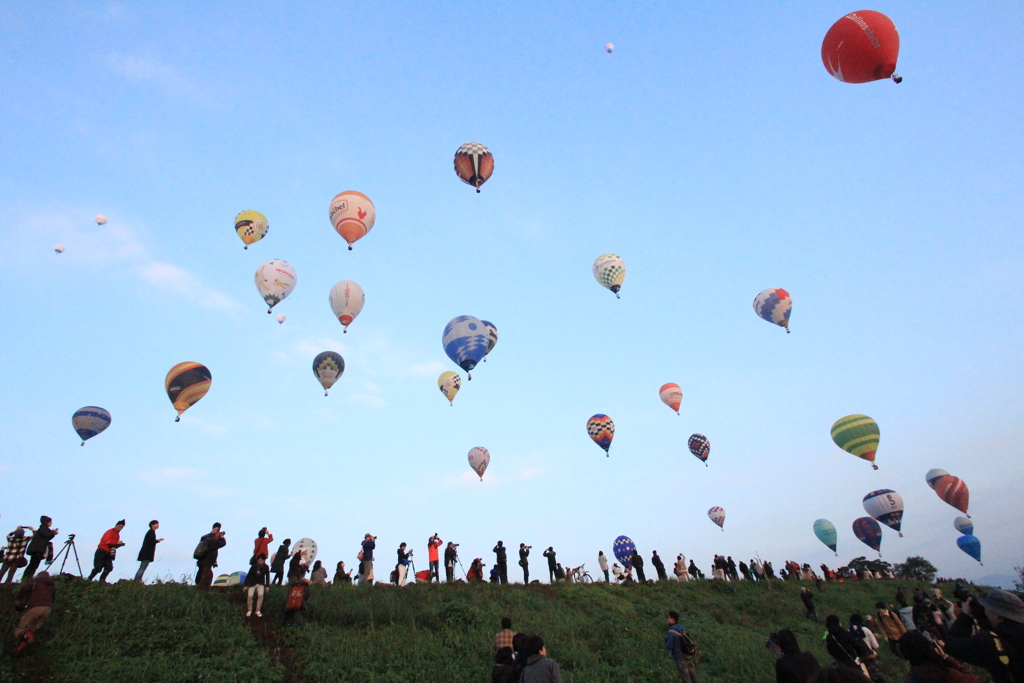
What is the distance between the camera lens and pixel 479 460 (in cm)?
3297

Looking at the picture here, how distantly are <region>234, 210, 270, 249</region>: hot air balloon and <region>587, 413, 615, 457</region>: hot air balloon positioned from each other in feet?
74.4

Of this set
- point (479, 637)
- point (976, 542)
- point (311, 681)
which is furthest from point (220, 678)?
point (976, 542)

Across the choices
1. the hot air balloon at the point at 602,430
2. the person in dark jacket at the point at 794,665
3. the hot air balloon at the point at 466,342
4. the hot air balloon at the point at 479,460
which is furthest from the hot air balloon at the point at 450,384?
the person in dark jacket at the point at 794,665

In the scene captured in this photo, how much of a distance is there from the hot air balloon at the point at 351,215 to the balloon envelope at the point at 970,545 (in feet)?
175

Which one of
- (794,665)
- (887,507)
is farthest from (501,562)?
(887,507)

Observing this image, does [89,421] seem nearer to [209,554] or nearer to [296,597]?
[209,554]

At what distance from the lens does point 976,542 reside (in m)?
47.1

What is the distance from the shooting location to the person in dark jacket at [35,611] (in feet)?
35.9

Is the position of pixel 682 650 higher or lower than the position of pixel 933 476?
lower

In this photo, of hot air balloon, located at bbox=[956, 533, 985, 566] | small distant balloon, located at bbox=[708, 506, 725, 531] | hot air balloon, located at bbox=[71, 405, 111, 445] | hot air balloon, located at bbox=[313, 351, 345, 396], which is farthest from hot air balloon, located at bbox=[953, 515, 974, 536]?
hot air balloon, located at bbox=[71, 405, 111, 445]

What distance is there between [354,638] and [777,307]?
29.0 metres

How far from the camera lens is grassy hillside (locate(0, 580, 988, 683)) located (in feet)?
38.1

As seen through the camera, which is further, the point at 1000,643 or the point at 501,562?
the point at 501,562

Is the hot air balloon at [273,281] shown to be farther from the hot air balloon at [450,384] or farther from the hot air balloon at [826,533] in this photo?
the hot air balloon at [826,533]
